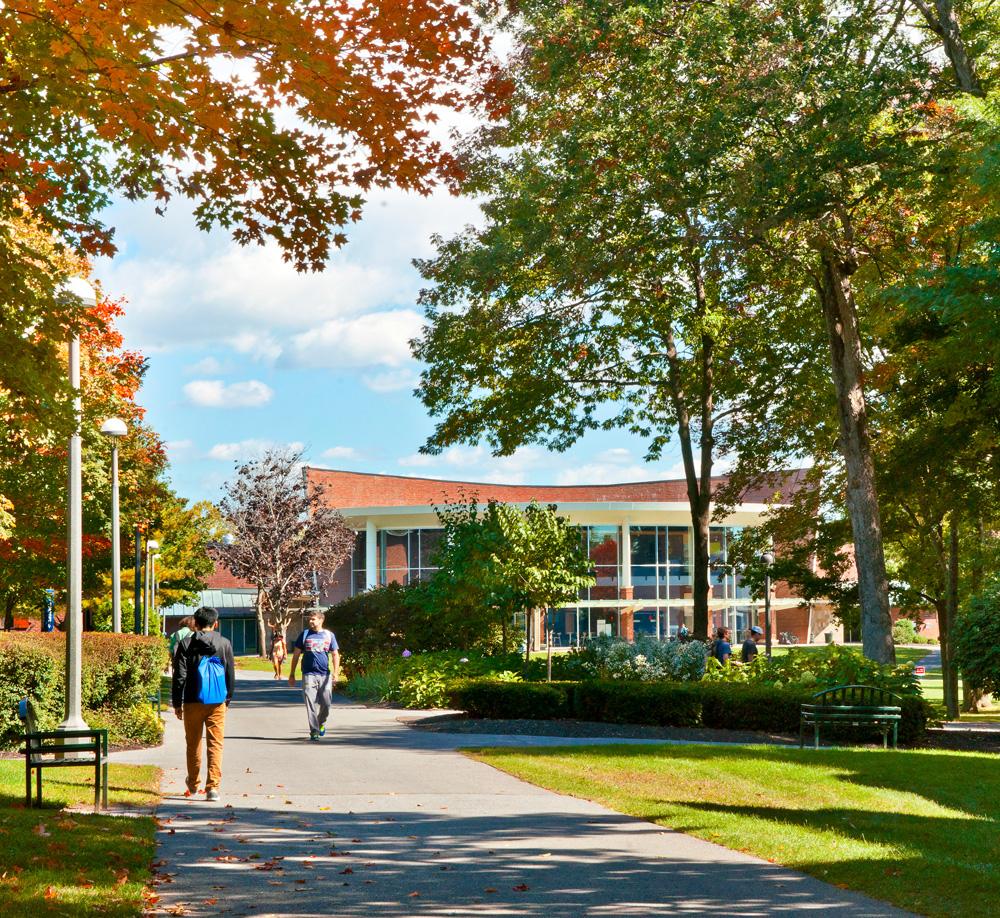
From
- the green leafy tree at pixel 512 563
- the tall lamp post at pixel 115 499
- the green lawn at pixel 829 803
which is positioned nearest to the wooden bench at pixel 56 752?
the green lawn at pixel 829 803

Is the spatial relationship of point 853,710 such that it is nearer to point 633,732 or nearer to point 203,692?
point 633,732

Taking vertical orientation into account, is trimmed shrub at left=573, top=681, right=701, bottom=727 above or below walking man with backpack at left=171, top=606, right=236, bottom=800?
below

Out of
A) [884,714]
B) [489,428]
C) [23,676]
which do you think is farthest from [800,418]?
[23,676]

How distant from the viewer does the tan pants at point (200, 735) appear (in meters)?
10.9

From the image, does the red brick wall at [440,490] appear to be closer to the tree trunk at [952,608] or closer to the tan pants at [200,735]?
the tree trunk at [952,608]

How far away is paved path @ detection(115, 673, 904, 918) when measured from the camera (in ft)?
22.1

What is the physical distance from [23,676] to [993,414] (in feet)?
53.2

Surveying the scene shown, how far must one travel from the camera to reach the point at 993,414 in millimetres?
22000

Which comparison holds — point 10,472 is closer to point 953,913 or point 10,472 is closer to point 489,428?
point 489,428

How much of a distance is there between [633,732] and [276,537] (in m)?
41.6

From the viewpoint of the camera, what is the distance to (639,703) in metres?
19.2

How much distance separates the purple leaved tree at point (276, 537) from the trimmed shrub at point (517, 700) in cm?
3856

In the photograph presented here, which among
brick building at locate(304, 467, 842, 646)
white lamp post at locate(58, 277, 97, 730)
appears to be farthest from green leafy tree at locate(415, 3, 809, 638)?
brick building at locate(304, 467, 842, 646)

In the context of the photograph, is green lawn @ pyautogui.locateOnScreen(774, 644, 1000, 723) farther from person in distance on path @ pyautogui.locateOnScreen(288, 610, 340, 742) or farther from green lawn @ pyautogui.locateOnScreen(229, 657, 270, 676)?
green lawn @ pyautogui.locateOnScreen(229, 657, 270, 676)
